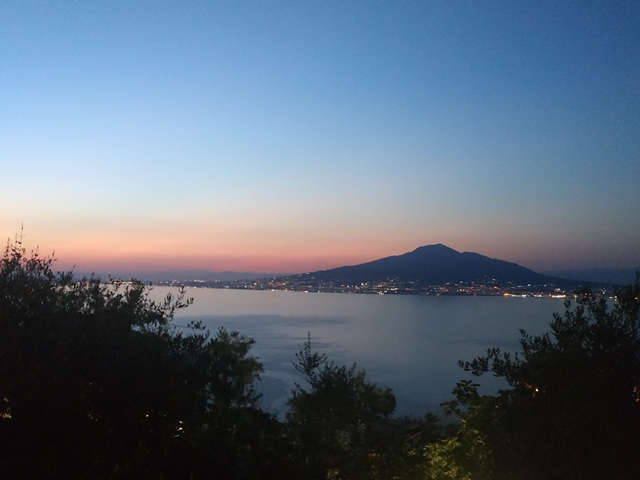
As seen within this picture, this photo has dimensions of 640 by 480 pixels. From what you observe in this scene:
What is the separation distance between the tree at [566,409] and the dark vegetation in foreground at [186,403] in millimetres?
15

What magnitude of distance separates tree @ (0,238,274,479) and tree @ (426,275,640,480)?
9.82ft

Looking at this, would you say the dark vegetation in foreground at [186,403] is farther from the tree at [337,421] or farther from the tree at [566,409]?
the tree at [337,421]

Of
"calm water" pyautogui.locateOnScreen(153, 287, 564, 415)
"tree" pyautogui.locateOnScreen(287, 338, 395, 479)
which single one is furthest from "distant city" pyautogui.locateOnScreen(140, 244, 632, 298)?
"tree" pyautogui.locateOnScreen(287, 338, 395, 479)

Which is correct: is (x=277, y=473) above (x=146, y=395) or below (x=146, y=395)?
below

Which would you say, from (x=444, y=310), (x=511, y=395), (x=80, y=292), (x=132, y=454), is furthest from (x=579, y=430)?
(x=444, y=310)

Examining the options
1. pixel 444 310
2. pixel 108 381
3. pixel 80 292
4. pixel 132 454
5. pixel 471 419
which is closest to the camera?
pixel 132 454

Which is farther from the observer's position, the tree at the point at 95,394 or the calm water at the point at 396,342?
the calm water at the point at 396,342

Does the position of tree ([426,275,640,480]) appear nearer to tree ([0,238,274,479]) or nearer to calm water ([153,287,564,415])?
tree ([0,238,274,479])

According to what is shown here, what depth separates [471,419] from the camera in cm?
776

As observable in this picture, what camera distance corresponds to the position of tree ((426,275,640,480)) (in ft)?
17.5

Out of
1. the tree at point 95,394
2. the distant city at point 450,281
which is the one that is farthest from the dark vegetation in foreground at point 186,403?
the distant city at point 450,281

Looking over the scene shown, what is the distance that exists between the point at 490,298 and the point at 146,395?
173 meters

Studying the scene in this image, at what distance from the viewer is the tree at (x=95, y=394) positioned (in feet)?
14.7

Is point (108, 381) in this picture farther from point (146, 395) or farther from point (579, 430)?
point (579, 430)
